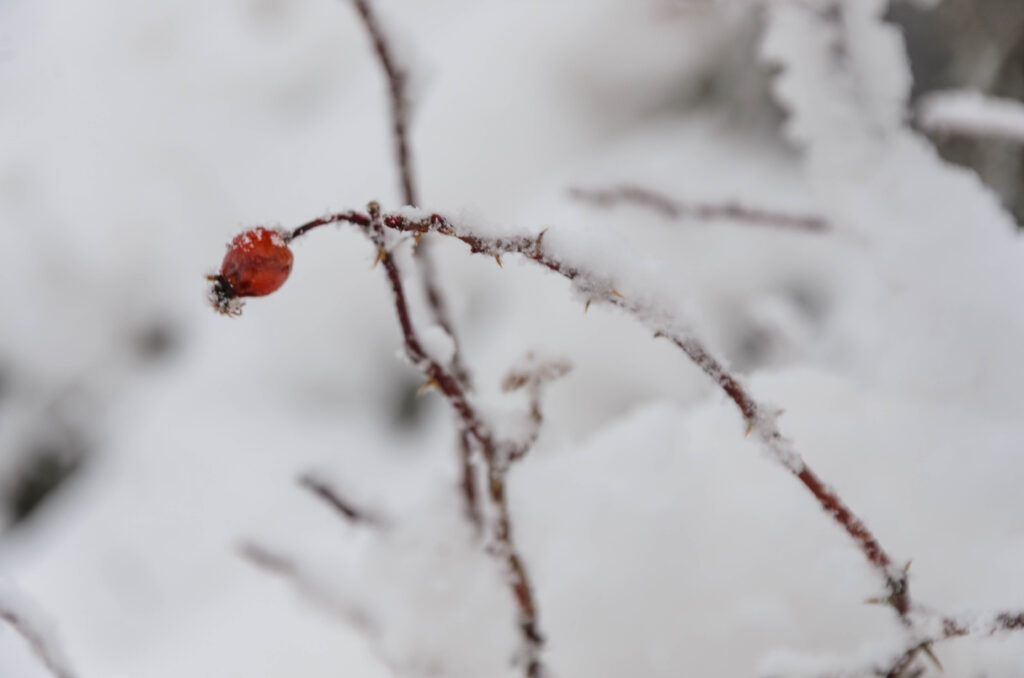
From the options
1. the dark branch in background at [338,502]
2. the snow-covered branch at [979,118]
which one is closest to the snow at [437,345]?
the dark branch in background at [338,502]

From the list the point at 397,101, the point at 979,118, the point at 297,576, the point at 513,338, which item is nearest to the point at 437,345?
the point at 397,101

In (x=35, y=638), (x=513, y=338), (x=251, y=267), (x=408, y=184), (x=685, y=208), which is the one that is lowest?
(x=35, y=638)

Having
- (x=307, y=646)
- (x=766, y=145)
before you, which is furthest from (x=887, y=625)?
(x=766, y=145)

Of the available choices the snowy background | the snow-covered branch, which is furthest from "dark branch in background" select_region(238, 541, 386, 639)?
the snow-covered branch

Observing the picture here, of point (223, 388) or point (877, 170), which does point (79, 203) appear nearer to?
point (223, 388)

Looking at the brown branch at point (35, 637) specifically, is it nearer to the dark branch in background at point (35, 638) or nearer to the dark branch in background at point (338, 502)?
the dark branch in background at point (35, 638)

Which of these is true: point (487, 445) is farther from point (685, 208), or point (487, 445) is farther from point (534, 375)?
point (685, 208)

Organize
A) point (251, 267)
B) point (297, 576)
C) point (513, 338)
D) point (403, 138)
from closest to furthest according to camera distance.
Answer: point (251, 267)
point (403, 138)
point (297, 576)
point (513, 338)
